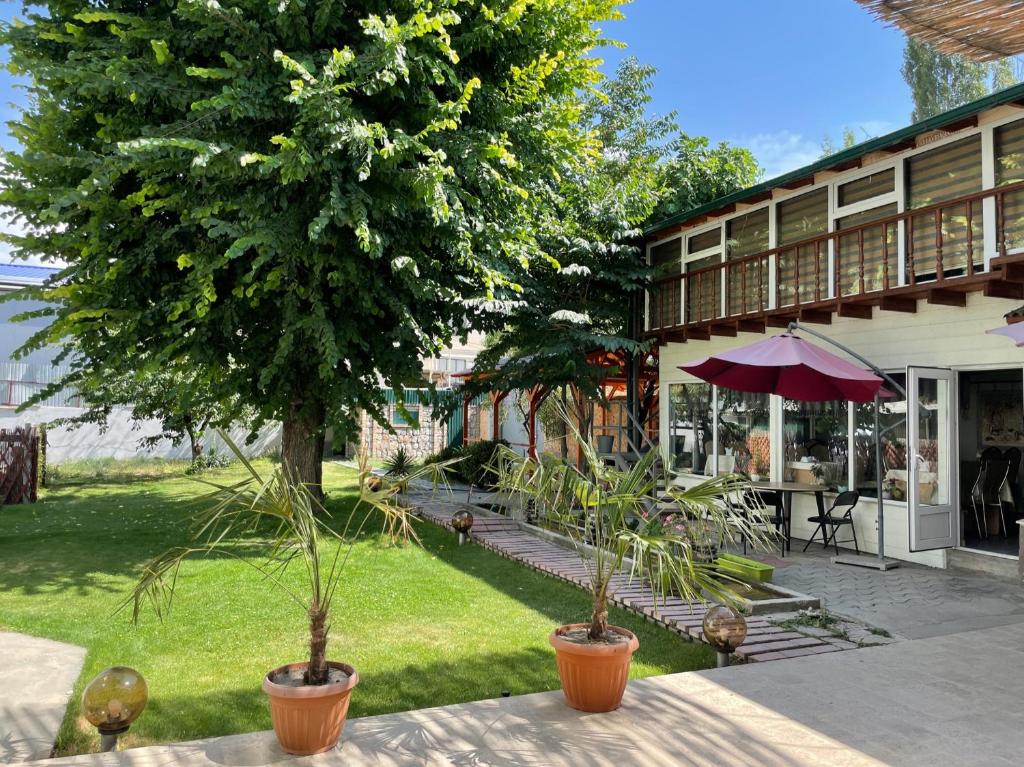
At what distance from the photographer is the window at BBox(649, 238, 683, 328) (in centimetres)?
1339

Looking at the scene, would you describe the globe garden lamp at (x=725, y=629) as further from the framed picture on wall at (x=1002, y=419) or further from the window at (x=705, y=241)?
the window at (x=705, y=241)

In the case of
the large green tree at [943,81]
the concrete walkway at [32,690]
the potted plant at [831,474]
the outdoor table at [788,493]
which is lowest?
the concrete walkway at [32,690]

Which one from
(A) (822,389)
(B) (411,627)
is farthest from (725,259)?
(B) (411,627)

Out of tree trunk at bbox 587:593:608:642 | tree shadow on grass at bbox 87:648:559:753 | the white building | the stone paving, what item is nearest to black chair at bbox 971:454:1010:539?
the white building

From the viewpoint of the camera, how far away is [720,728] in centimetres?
388

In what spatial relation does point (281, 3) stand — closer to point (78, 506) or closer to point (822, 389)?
point (822, 389)

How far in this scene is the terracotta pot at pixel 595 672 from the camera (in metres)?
4.01

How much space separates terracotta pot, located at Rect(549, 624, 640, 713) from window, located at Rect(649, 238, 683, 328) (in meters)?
9.87

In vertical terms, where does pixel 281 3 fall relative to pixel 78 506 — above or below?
above

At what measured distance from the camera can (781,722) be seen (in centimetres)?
397

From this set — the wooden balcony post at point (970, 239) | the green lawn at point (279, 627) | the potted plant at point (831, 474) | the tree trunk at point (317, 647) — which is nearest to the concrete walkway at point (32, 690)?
the green lawn at point (279, 627)

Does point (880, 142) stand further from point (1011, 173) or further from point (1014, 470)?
point (1014, 470)

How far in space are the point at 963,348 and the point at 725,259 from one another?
469cm

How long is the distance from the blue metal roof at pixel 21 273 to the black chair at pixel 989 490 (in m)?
28.9
